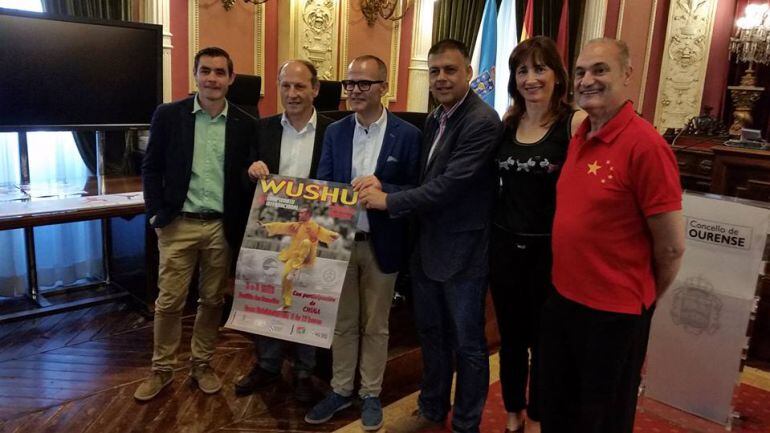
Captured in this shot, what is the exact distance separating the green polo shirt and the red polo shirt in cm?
143

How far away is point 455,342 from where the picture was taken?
6.79 ft

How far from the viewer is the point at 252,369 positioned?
102 inches

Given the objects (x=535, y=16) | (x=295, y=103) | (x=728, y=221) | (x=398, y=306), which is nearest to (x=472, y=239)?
(x=295, y=103)

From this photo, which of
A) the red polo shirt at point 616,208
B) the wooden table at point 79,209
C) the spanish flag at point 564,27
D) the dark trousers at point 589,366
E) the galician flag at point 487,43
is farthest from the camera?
the spanish flag at point 564,27

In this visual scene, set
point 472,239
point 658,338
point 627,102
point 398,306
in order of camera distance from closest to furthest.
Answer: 1. point 627,102
2. point 472,239
3. point 658,338
4. point 398,306

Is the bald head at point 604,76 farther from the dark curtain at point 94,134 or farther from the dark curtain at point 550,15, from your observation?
the dark curtain at point 550,15

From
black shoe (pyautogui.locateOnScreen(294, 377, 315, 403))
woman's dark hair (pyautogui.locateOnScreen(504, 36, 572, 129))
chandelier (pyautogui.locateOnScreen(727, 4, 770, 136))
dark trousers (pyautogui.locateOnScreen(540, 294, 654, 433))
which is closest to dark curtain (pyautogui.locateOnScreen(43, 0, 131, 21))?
black shoe (pyautogui.locateOnScreen(294, 377, 315, 403))

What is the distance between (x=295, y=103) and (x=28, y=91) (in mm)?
1790

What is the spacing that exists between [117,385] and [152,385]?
228 millimetres

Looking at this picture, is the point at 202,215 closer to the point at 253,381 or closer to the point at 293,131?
the point at 293,131

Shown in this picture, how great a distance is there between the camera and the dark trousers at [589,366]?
A: 4.96ft

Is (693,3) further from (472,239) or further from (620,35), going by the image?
(472,239)

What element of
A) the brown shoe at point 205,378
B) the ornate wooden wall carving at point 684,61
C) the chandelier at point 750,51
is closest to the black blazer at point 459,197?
the brown shoe at point 205,378

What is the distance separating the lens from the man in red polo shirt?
1409 mm
